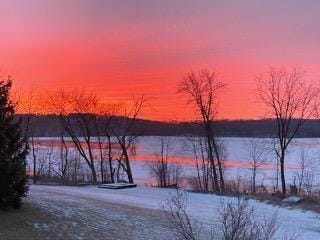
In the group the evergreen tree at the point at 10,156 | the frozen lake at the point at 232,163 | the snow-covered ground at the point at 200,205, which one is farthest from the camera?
the frozen lake at the point at 232,163

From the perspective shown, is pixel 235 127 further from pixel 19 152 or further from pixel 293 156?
pixel 19 152

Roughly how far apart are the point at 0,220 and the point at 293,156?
77995 millimetres

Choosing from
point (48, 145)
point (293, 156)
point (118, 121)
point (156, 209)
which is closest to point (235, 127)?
point (293, 156)

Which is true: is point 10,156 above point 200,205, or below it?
above

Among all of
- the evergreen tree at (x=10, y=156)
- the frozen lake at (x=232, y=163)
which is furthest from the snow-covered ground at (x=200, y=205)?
the frozen lake at (x=232, y=163)

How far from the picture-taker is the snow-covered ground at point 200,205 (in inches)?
811

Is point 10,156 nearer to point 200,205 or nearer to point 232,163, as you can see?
point 200,205

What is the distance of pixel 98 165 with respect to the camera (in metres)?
59.4

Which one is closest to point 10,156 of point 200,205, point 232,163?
point 200,205

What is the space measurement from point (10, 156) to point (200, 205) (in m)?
11.7

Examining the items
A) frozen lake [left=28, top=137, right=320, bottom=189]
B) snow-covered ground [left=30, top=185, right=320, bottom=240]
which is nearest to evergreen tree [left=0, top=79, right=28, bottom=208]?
snow-covered ground [left=30, top=185, right=320, bottom=240]

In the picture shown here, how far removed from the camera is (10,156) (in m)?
17.6

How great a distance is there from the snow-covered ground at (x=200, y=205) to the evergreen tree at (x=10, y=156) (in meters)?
2.31

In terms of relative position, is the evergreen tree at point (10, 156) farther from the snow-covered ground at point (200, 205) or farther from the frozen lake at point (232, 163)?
the frozen lake at point (232, 163)
